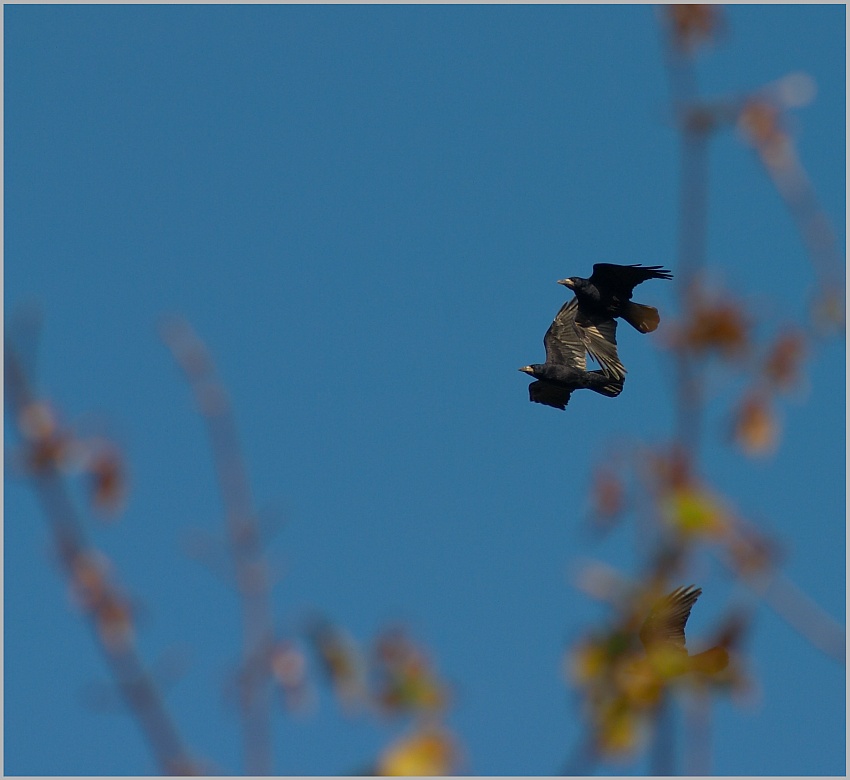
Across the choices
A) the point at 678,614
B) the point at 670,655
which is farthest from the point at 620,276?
the point at 670,655

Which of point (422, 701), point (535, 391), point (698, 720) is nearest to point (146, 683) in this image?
point (422, 701)

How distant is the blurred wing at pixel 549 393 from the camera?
27.5 feet

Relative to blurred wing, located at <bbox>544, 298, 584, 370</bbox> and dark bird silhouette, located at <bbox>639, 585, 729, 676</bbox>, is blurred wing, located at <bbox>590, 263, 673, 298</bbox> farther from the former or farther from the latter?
dark bird silhouette, located at <bbox>639, 585, 729, 676</bbox>

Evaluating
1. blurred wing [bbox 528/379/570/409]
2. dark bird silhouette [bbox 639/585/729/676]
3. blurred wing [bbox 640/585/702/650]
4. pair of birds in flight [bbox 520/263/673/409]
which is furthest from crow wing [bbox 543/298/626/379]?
dark bird silhouette [bbox 639/585/729/676]

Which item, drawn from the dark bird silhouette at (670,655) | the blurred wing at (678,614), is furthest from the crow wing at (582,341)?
the dark bird silhouette at (670,655)

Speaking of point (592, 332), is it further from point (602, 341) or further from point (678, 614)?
point (678, 614)

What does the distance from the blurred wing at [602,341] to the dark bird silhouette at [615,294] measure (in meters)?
0.05

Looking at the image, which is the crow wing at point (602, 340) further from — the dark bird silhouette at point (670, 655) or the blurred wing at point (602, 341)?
the dark bird silhouette at point (670, 655)

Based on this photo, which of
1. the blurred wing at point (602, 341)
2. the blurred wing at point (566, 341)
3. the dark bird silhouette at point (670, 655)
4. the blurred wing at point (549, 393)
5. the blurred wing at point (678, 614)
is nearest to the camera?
the dark bird silhouette at point (670, 655)

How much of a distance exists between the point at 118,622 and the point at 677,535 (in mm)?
1289

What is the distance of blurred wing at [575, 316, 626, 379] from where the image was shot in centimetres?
856

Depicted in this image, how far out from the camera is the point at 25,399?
2.88 m

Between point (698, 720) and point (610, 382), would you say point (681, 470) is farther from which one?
→ point (610, 382)

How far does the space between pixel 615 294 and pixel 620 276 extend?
15cm
